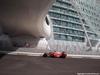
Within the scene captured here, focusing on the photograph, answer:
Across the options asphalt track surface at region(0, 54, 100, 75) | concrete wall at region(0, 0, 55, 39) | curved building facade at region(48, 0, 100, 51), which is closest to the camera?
asphalt track surface at region(0, 54, 100, 75)

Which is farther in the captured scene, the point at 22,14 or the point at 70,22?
the point at 70,22

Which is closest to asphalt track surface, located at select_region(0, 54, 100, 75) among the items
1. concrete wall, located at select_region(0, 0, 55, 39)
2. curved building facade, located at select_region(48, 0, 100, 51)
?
concrete wall, located at select_region(0, 0, 55, 39)

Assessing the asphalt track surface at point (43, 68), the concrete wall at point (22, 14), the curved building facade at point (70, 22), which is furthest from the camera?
the curved building facade at point (70, 22)

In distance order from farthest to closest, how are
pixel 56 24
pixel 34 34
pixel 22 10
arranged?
1. pixel 56 24
2. pixel 34 34
3. pixel 22 10

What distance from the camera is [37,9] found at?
24.9m

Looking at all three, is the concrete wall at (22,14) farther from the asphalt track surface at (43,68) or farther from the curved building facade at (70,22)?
the curved building facade at (70,22)

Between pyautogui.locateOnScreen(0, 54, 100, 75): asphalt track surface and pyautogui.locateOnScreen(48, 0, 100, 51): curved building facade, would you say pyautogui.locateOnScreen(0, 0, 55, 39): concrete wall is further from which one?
pyautogui.locateOnScreen(48, 0, 100, 51): curved building facade

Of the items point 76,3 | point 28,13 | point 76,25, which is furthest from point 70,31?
point 28,13

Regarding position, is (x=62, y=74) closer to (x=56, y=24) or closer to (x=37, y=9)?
(x=37, y=9)

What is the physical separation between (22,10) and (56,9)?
36840 millimetres

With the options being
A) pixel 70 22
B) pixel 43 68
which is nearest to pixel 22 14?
pixel 43 68

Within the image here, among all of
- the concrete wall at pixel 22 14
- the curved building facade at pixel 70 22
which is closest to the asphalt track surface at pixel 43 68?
the concrete wall at pixel 22 14

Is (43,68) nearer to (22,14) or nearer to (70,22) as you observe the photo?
(22,14)

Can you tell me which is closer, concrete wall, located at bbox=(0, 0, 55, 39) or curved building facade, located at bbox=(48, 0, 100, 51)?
concrete wall, located at bbox=(0, 0, 55, 39)
